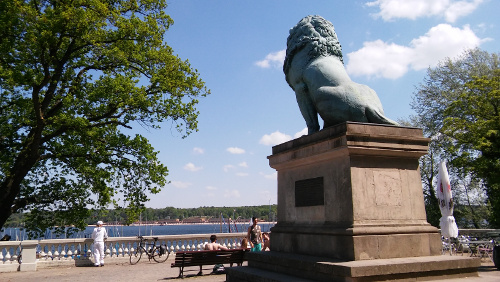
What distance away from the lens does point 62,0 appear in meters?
16.3

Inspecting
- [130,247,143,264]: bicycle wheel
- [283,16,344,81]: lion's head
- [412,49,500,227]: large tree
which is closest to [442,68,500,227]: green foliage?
[412,49,500,227]: large tree

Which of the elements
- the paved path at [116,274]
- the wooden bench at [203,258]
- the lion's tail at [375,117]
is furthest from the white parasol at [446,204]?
the lion's tail at [375,117]

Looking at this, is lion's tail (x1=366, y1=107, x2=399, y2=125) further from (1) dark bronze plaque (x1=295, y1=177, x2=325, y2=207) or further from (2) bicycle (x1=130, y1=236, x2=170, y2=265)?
(2) bicycle (x1=130, y1=236, x2=170, y2=265)

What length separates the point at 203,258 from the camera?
13172 mm

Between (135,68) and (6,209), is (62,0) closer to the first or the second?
(135,68)

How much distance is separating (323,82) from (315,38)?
1142mm

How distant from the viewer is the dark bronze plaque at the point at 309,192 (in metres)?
7.38

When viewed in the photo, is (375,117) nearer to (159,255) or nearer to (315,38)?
(315,38)

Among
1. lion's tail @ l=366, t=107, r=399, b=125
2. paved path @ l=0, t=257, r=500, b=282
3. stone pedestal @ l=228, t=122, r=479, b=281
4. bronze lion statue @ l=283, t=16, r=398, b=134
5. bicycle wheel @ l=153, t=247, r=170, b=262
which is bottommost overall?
paved path @ l=0, t=257, r=500, b=282

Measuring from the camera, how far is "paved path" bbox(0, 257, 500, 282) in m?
12.8

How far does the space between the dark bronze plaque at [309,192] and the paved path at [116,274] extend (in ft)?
16.1

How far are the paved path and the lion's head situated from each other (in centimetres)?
671

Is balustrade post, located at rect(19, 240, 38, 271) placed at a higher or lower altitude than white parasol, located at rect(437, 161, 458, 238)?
lower

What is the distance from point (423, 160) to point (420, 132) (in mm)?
31820
